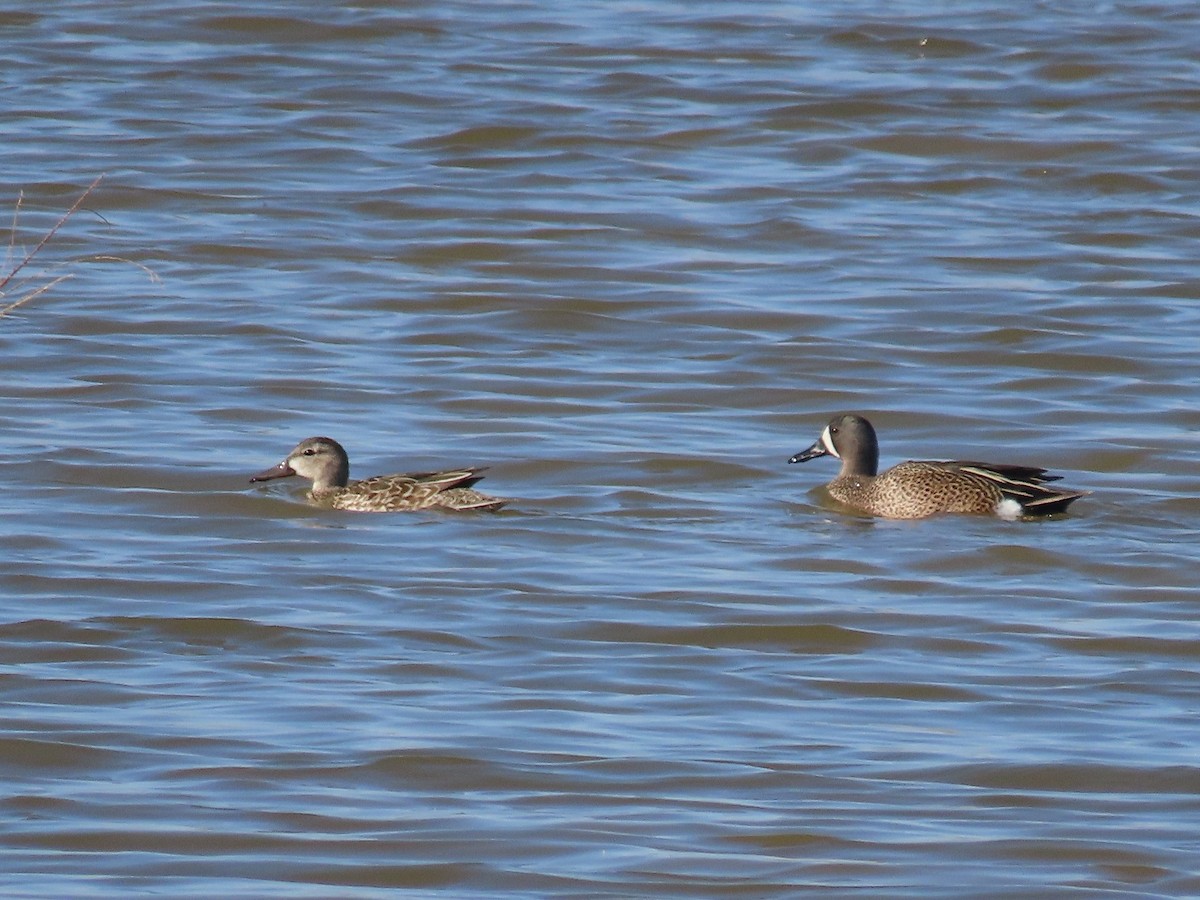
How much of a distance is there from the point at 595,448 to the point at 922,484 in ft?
4.66

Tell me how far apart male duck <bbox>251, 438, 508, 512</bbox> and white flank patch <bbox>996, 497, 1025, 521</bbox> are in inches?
72.8

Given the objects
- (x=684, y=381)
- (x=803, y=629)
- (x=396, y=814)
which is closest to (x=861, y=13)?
(x=684, y=381)

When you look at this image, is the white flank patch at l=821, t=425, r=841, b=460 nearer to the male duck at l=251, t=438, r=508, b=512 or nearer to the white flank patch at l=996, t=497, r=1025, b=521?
the white flank patch at l=996, t=497, r=1025, b=521

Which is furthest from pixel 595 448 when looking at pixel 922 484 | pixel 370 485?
pixel 922 484

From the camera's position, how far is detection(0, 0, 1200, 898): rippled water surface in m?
6.30

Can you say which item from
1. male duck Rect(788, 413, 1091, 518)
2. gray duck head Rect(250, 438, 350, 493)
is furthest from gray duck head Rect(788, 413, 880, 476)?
gray duck head Rect(250, 438, 350, 493)

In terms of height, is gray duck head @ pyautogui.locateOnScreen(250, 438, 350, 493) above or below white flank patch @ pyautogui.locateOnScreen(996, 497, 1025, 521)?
above

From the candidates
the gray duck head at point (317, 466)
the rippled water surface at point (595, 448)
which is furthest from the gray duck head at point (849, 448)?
the gray duck head at point (317, 466)

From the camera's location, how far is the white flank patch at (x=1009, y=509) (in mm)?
10008

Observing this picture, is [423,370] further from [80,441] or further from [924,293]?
[924,293]

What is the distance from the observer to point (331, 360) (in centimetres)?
1226

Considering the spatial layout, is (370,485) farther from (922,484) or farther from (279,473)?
(922,484)

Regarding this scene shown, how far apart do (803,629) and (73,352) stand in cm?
515

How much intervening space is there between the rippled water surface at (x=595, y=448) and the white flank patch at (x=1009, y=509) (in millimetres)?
131
